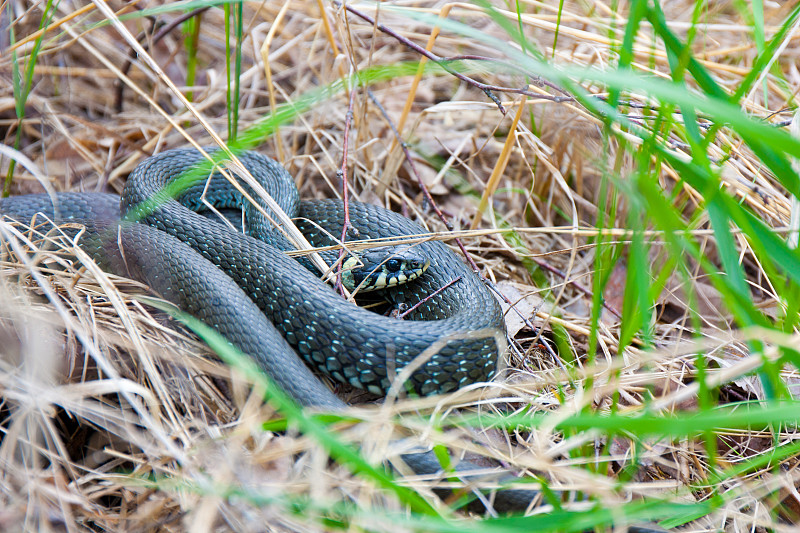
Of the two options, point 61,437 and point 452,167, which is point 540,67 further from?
point 452,167

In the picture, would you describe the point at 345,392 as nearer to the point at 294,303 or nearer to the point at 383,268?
the point at 294,303

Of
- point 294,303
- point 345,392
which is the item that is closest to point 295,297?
point 294,303

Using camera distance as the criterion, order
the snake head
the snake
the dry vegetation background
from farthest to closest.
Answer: the snake head, the snake, the dry vegetation background

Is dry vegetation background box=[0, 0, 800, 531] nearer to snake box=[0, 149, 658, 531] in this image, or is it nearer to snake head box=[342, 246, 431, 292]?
snake box=[0, 149, 658, 531]

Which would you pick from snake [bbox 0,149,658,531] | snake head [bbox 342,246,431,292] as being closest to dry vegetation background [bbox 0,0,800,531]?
snake [bbox 0,149,658,531]

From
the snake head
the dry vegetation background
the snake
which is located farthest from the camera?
the snake head

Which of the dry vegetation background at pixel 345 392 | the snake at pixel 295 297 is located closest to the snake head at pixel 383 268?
the snake at pixel 295 297
